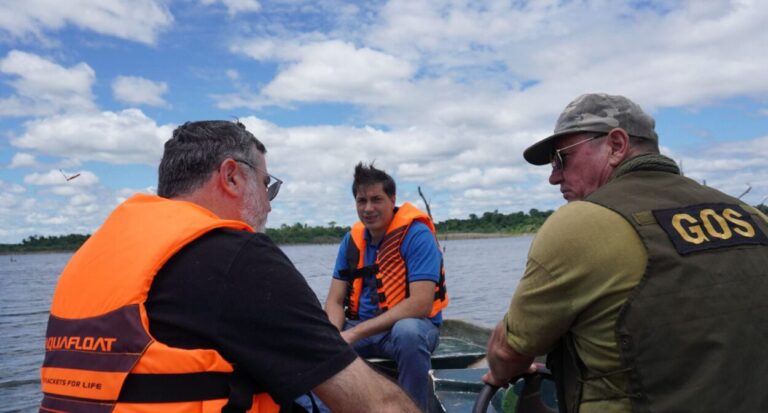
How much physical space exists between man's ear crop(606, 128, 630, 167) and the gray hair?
1.23m

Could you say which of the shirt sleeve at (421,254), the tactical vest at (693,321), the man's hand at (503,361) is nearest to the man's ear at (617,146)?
the tactical vest at (693,321)

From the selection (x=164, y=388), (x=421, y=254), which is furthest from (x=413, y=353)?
(x=164, y=388)

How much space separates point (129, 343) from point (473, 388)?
2.50 m

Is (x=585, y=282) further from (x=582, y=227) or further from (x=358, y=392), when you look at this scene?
(x=358, y=392)

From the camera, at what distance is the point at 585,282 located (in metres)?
1.76

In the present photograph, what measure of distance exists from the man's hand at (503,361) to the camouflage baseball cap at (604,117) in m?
0.74

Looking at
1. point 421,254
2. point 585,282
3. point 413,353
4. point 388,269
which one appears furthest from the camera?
point 388,269

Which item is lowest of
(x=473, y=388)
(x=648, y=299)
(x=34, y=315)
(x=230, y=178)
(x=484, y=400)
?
(x=34, y=315)

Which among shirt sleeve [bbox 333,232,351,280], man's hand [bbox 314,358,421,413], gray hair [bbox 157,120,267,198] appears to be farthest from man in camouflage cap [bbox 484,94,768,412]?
shirt sleeve [bbox 333,232,351,280]

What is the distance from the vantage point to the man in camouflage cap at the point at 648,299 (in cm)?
164

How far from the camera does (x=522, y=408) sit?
89.6 inches

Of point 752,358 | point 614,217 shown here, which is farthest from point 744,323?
point 614,217

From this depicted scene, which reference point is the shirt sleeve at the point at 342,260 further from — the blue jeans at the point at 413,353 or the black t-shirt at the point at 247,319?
the black t-shirt at the point at 247,319

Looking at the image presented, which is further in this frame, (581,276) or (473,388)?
(473,388)
